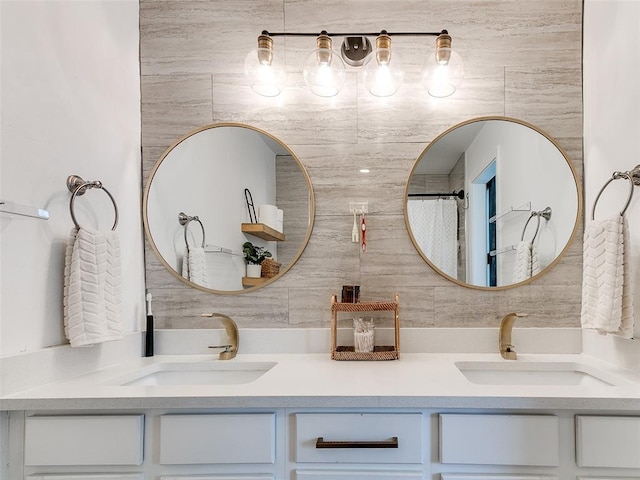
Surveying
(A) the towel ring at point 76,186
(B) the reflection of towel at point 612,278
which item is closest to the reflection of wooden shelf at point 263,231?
(A) the towel ring at point 76,186

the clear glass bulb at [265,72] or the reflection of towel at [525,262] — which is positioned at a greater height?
the clear glass bulb at [265,72]

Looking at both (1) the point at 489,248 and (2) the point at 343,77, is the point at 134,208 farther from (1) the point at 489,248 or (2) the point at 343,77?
(1) the point at 489,248

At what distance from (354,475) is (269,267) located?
2.88 feet

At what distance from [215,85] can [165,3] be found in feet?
1.40

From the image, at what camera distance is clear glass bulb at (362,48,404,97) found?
1.65 meters

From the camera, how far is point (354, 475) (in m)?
1.15

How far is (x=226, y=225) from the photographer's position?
5.85 feet

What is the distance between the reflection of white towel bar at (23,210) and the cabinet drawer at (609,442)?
1587 mm

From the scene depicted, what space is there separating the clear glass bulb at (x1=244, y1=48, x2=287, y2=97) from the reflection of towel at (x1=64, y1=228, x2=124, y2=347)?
862 millimetres

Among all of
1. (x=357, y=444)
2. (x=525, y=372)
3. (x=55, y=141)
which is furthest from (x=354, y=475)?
(x=55, y=141)

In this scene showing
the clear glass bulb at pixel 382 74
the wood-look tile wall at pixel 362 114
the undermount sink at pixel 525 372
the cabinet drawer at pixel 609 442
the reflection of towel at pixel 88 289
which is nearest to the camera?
the cabinet drawer at pixel 609 442

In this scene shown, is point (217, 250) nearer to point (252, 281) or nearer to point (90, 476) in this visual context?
point (252, 281)

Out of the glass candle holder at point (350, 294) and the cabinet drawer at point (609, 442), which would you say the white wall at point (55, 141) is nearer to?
the glass candle holder at point (350, 294)

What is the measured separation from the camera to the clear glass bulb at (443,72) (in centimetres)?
165
